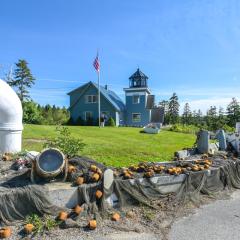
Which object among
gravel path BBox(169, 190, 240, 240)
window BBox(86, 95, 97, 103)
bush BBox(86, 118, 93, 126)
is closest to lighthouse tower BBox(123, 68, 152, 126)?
window BBox(86, 95, 97, 103)

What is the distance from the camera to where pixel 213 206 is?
23.0 ft

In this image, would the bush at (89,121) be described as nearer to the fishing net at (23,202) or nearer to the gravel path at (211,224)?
the gravel path at (211,224)

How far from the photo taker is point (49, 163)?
20.1 ft

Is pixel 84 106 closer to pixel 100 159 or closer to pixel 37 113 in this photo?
pixel 37 113

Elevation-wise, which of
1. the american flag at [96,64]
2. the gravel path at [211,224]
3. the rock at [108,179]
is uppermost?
the american flag at [96,64]

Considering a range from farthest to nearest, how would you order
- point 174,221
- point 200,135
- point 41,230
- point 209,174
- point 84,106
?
1. point 84,106
2. point 200,135
3. point 209,174
4. point 174,221
5. point 41,230

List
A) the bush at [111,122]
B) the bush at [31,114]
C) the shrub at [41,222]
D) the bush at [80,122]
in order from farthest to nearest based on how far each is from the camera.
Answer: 1. the bush at [80,122]
2. the bush at [111,122]
3. the bush at [31,114]
4. the shrub at [41,222]

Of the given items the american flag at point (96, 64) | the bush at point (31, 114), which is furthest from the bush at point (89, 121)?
the american flag at point (96, 64)

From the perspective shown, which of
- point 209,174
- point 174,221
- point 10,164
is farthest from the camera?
point 209,174

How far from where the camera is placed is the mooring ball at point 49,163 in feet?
19.5

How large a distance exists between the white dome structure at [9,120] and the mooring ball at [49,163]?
10.0 ft

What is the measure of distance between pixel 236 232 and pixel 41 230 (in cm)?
299

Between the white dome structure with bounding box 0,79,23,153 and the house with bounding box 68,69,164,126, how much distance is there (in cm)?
3057

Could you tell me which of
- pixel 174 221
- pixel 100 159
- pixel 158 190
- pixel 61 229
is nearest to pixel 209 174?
pixel 158 190
